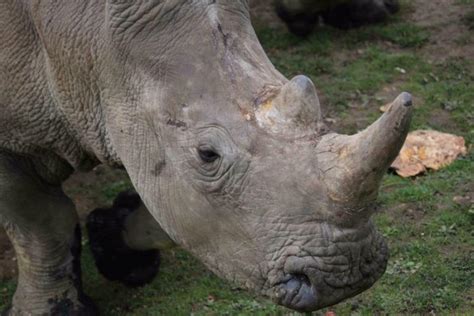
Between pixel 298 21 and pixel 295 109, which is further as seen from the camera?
pixel 298 21

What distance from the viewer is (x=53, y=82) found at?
14.0 ft

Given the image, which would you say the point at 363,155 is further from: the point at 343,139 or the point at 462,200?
the point at 462,200

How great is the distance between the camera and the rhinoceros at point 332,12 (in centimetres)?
827

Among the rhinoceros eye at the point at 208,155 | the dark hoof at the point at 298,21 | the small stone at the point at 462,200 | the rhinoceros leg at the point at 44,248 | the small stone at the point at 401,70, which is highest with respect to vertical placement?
the rhinoceros eye at the point at 208,155

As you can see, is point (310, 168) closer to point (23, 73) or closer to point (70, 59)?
point (70, 59)

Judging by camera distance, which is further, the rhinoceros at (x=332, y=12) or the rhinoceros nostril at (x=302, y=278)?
the rhinoceros at (x=332, y=12)

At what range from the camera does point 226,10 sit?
3.84 metres

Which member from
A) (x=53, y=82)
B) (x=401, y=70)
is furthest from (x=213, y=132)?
(x=401, y=70)

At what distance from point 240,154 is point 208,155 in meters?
0.15

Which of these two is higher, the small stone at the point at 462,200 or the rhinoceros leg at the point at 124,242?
the rhinoceros leg at the point at 124,242

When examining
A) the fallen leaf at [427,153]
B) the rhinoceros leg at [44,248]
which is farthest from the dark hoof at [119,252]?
the fallen leaf at [427,153]

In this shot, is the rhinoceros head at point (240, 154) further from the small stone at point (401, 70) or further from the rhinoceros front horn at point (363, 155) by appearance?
the small stone at point (401, 70)

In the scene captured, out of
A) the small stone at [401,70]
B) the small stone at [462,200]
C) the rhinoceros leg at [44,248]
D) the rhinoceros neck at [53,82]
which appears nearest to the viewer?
the rhinoceros neck at [53,82]

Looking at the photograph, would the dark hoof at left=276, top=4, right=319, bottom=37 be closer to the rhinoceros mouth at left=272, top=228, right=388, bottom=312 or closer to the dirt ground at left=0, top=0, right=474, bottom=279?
the dirt ground at left=0, top=0, right=474, bottom=279
